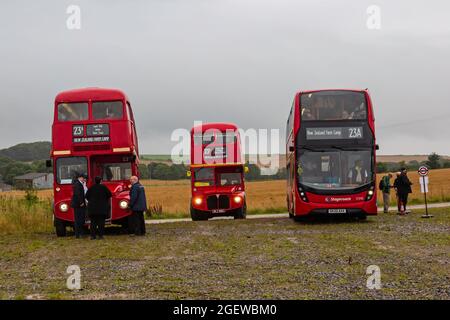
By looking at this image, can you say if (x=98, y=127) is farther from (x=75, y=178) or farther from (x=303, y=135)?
(x=303, y=135)

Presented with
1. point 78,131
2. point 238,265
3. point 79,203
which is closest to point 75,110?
point 78,131

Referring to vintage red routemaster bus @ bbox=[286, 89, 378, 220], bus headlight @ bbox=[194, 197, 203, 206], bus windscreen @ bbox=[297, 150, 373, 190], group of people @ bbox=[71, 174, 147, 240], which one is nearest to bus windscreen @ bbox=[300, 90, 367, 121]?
vintage red routemaster bus @ bbox=[286, 89, 378, 220]

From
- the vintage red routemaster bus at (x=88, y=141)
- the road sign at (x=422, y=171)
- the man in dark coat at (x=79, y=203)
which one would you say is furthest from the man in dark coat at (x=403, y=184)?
the man in dark coat at (x=79, y=203)

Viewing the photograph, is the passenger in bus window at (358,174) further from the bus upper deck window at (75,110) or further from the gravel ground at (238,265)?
the bus upper deck window at (75,110)

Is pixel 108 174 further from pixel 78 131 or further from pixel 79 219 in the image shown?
pixel 79 219

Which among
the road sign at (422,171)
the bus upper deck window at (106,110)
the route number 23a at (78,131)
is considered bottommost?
the road sign at (422,171)

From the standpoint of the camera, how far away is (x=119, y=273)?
11523 millimetres

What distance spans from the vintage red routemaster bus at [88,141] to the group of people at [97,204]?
1.78 feet

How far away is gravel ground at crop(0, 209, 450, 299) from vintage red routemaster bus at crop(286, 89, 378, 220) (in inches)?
84.4

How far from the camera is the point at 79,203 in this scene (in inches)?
789

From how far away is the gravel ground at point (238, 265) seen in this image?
912 centimetres

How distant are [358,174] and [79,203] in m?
8.97

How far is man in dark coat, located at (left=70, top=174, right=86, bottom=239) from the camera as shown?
2003 cm
